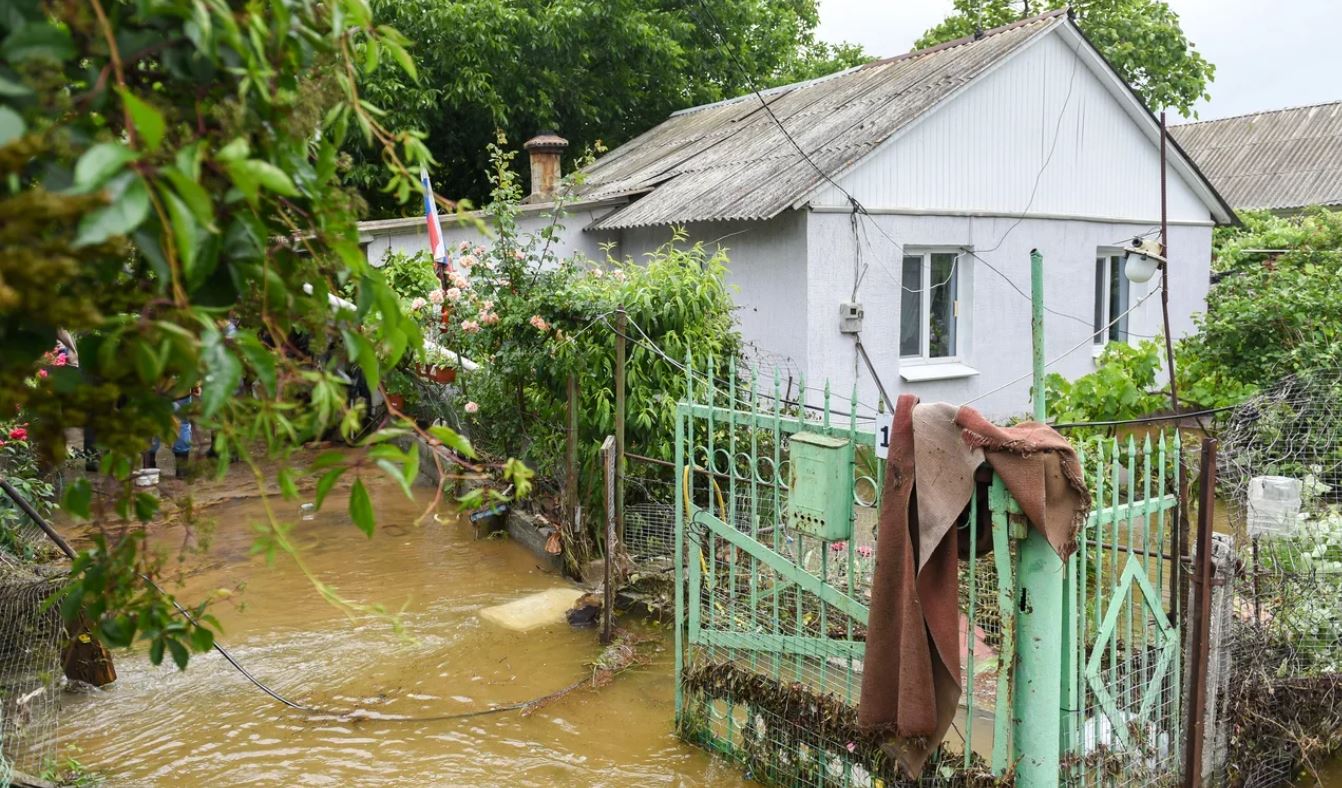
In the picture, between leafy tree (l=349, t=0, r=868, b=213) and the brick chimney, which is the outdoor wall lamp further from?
leafy tree (l=349, t=0, r=868, b=213)

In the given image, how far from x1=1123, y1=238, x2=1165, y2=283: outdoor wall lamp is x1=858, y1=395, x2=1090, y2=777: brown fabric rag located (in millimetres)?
4286

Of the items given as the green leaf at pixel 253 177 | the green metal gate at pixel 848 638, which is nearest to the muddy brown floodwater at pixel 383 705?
the green metal gate at pixel 848 638

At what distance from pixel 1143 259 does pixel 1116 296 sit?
20.9 ft

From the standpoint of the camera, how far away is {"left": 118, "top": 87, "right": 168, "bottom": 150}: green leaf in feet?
3.70

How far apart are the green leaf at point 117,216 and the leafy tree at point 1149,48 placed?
1057 inches

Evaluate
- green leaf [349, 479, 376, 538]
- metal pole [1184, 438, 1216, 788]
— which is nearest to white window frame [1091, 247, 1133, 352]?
metal pole [1184, 438, 1216, 788]

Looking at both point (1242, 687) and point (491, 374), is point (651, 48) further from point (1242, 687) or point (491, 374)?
point (1242, 687)

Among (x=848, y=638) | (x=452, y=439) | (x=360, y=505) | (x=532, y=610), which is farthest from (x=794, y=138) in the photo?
(x=360, y=505)

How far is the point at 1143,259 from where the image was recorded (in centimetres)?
754

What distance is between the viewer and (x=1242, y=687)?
4.23 m

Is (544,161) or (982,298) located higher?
(544,161)

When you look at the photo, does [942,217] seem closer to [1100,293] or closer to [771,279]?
[771,279]

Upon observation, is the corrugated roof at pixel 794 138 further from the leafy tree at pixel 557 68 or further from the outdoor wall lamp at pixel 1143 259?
the leafy tree at pixel 557 68

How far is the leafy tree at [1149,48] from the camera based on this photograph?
2528 cm
